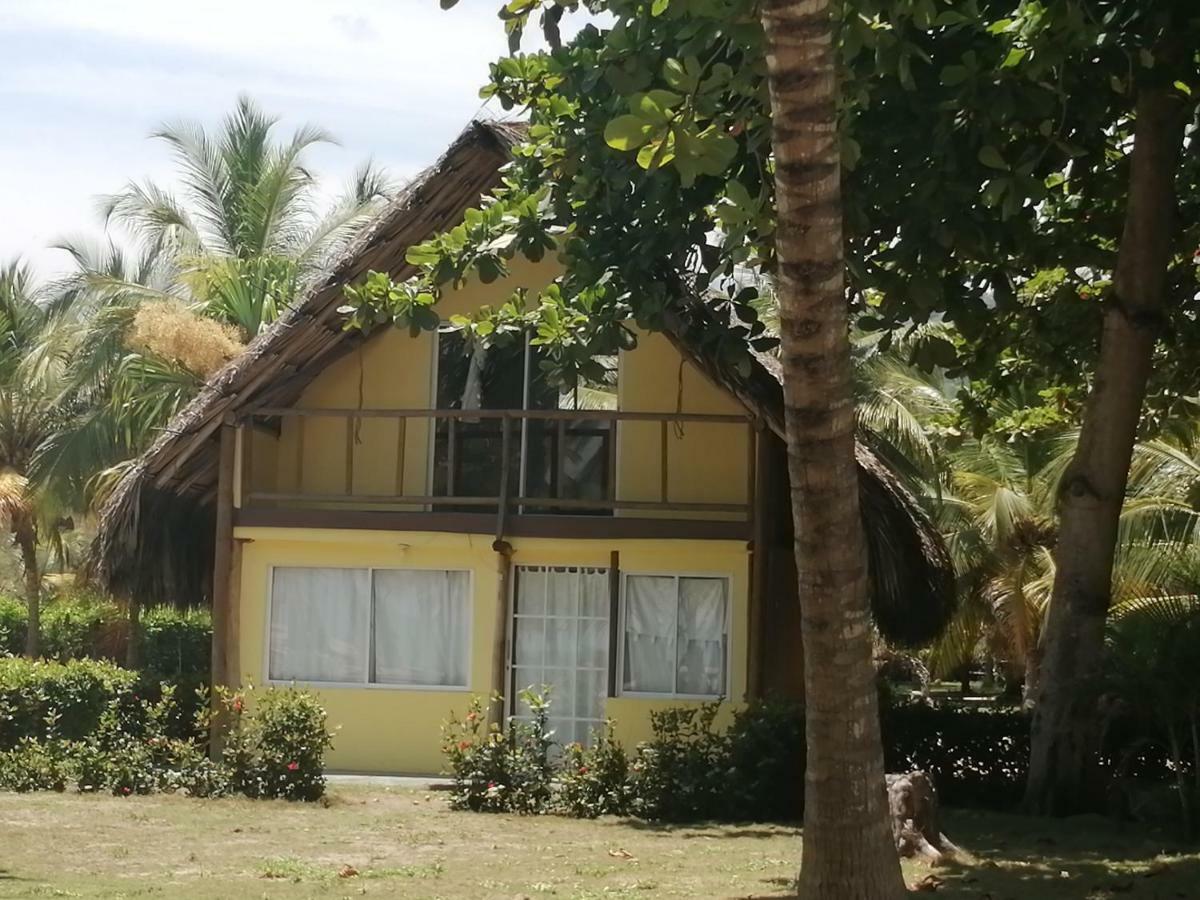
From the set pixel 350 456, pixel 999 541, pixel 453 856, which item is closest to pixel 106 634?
pixel 350 456

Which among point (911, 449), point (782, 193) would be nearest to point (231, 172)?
point (911, 449)

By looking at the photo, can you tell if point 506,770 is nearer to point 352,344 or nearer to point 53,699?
point 53,699

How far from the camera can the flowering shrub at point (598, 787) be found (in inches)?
516

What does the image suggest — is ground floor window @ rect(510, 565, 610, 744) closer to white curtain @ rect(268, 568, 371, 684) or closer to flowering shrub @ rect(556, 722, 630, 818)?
white curtain @ rect(268, 568, 371, 684)

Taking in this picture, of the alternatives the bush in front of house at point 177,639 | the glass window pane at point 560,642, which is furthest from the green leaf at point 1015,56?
the bush in front of house at point 177,639

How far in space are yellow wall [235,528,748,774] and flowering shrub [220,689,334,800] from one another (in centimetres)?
299

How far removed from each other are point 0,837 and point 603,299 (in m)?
5.36

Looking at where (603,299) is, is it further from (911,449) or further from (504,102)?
(911,449)

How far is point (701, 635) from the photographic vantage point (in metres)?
17.0

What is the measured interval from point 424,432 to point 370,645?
238cm

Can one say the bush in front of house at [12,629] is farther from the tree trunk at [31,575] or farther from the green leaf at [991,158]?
the green leaf at [991,158]

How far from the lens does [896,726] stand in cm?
1430

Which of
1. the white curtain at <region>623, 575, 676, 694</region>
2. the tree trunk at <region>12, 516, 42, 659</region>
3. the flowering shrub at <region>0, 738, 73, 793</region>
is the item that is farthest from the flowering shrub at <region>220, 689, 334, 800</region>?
the tree trunk at <region>12, 516, 42, 659</region>

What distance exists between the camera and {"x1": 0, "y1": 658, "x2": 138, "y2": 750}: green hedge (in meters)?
14.7
